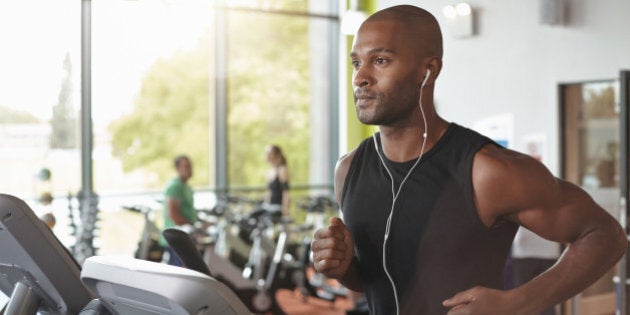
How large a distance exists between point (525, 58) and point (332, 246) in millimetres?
2565

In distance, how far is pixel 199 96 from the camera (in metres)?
8.09

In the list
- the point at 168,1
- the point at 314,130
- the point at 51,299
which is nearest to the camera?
the point at 51,299

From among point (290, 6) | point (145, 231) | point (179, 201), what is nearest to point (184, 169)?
point (179, 201)

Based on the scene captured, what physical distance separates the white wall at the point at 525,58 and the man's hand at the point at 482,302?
1400 mm

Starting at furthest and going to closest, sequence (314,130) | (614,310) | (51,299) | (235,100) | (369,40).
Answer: (314,130)
(235,100)
(614,310)
(51,299)
(369,40)

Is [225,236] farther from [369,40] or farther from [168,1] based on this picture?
[369,40]

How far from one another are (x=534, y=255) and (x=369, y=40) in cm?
189

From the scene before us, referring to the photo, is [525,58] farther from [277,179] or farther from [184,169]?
[277,179]

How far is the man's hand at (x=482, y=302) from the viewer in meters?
1.37

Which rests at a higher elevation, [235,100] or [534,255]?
[235,100]

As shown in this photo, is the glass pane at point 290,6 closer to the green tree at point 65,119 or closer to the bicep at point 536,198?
the green tree at point 65,119

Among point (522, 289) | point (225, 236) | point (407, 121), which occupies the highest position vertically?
point (407, 121)

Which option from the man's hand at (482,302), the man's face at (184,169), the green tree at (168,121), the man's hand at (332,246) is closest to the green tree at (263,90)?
the green tree at (168,121)

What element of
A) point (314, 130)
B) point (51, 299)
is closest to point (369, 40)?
point (51, 299)
